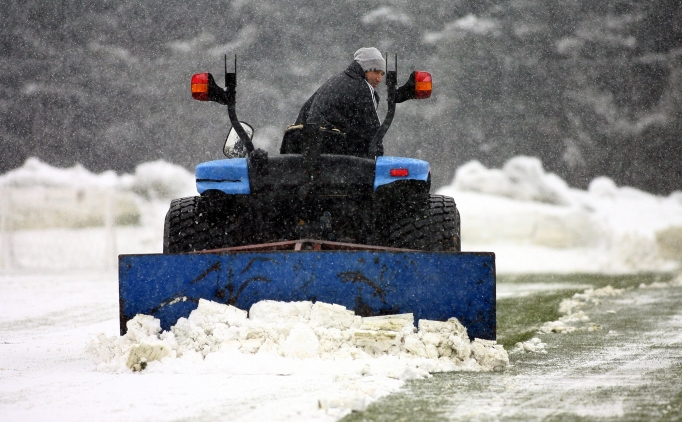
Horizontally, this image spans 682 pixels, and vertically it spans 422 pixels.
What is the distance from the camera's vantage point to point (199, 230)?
5.14 metres

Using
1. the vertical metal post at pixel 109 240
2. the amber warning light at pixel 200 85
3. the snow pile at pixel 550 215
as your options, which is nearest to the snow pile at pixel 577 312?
the amber warning light at pixel 200 85

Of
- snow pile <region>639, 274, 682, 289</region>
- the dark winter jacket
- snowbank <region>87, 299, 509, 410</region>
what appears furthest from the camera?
snow pile <region>639, 274, 682, 289</region>

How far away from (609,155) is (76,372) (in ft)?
41.0

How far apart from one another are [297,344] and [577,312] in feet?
12.6

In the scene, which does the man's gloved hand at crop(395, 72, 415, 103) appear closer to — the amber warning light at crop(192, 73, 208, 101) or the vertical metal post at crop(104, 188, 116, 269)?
the amber warning light at crop(192, 73, 208, 101)

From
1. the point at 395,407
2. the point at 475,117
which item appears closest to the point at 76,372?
the point at 395,407

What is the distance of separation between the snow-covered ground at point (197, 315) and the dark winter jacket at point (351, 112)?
132 cm

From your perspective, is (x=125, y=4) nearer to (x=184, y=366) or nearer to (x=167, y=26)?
(x=167, y=26)

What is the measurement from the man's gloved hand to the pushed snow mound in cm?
140

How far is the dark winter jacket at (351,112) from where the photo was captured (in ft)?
17.1

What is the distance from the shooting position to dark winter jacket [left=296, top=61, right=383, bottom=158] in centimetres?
521

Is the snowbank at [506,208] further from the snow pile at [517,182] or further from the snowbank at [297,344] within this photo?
the snowbank at [297,344]

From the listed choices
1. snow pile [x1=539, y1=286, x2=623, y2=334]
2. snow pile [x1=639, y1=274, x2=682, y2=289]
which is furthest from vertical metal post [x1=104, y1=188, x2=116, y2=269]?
snow pile [x1=639, y1=274, x2=682, y2=289]

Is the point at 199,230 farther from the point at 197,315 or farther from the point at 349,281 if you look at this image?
the point at 349,281
